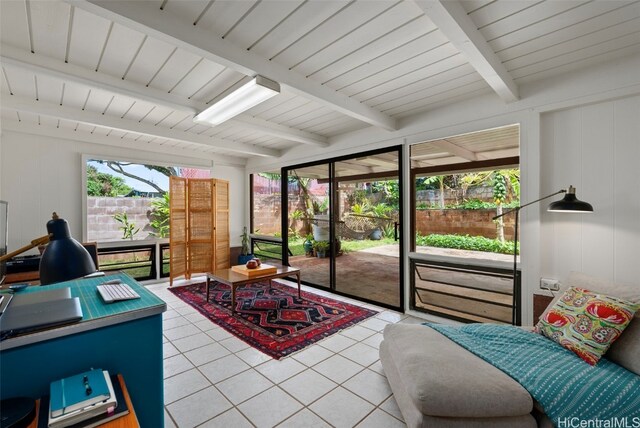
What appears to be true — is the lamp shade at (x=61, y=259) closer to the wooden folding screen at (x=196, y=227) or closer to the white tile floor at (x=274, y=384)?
the white tile floor at (x=274, y=384)

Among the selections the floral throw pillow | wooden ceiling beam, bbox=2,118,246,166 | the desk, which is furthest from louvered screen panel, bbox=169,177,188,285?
the floral throw pillow

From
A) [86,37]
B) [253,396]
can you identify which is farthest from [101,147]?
[253,396]

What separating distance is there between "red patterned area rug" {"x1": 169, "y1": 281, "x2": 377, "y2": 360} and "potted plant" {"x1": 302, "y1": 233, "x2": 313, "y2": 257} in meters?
0.72

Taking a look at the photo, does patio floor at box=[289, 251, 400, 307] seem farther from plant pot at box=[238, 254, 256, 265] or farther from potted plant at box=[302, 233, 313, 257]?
plant pot at box=[238, 254, 256, 265]

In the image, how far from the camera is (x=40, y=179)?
12.8ft

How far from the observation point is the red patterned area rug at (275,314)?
2.78 m

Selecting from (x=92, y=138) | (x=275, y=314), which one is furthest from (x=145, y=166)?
(x=275, y=314)

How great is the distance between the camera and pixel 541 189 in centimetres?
255

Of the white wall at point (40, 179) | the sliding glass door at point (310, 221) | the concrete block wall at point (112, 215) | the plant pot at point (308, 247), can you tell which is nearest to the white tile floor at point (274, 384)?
the sliding glass door at point (310, 221)

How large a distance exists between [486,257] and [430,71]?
6.35 feet

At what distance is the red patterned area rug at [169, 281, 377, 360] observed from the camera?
2775mm

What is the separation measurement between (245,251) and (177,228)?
1492 mm

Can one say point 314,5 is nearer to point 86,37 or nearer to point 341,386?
point 86,37

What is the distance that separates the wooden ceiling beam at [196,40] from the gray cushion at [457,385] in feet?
7.15
